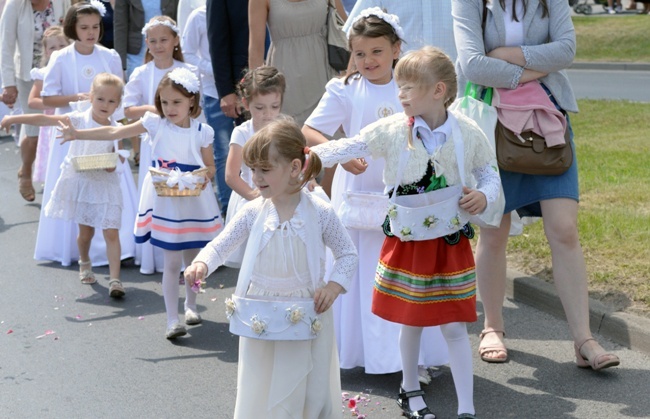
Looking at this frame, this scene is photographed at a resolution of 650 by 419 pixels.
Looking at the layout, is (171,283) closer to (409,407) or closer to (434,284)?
(409,407)

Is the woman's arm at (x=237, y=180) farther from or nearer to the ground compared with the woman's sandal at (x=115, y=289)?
farther from the ground

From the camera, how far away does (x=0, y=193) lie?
12047mm

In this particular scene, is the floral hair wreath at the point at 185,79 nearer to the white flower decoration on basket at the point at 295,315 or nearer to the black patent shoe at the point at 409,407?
the black patent shoe at the point at 409,407

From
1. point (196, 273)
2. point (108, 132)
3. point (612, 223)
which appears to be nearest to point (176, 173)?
point (108, 132)

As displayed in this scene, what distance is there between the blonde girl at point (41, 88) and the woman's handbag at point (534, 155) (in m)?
4.60

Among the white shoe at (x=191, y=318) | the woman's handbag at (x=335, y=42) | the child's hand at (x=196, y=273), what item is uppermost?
the woman's handbag at (x=335, y=42)

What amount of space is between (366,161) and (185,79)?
5.47 feet

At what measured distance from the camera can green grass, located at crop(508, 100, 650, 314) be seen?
22.7 feet

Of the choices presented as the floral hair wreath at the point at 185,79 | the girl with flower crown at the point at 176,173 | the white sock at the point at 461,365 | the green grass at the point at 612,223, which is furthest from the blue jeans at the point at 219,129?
the white sock at the point at 461,365

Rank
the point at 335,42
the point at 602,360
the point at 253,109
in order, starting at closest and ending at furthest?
the point at 602,360 → the point at 253,109 → the point at 335,42

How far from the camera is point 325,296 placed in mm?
4613

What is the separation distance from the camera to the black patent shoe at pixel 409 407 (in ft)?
17.4

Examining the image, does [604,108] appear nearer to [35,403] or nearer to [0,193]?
[0,193]

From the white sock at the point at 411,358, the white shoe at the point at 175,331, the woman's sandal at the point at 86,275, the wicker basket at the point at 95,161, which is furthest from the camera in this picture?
the woman's sandal at the point at 86,275
